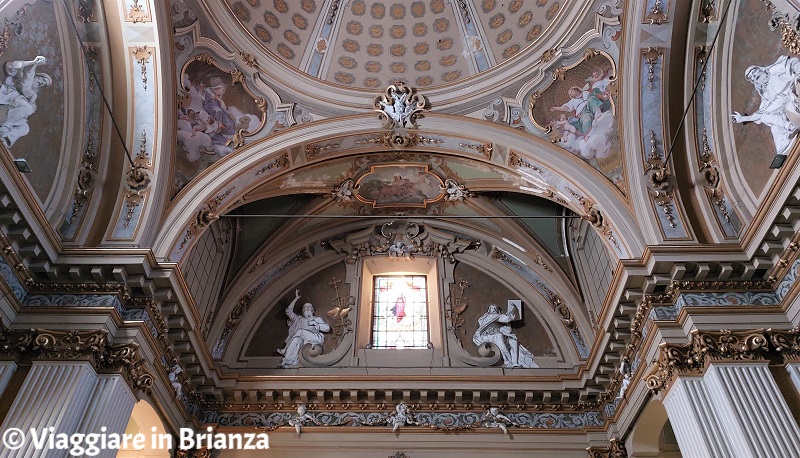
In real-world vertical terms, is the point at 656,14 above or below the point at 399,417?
above

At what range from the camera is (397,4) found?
518 inches

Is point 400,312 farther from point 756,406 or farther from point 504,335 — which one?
point 756,406

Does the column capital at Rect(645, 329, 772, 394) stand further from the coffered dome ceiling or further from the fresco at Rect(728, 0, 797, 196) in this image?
the coffered dome ceiling

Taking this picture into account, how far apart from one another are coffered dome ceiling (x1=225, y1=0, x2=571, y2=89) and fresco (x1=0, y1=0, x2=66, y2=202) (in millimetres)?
3679

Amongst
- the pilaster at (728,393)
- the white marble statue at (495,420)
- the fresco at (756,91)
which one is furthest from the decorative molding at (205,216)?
the fresco at (756,91)

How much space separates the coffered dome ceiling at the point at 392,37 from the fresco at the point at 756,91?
3827mm

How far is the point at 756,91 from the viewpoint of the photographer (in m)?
9.74

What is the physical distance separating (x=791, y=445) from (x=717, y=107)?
5.46m

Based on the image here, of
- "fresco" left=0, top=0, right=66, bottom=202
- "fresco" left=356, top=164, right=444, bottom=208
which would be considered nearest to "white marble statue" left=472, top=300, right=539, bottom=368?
"fresco" left=356, top=164, right=444, bottom=208

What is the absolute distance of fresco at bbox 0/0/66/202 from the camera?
9.21m

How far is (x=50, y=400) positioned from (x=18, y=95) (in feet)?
14.3

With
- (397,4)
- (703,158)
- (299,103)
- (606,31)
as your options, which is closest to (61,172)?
(299,103)

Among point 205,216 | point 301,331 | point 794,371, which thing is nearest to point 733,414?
point 794,371
